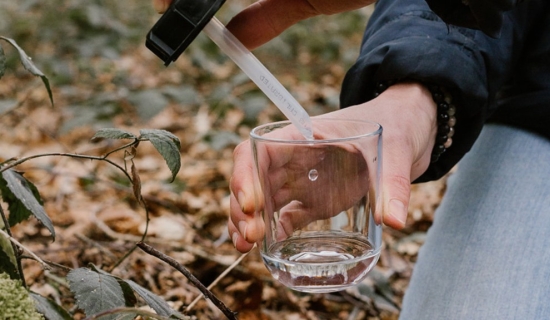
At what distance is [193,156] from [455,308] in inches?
85.7

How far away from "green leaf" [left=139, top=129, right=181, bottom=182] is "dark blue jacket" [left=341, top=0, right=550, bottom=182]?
0.62 m

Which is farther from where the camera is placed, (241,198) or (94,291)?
(241,198)

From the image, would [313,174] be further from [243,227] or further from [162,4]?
[162,4]

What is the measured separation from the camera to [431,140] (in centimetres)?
146

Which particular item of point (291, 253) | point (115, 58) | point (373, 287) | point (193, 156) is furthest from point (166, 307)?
point (115, 58)

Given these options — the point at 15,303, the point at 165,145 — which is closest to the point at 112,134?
the point at 165,145

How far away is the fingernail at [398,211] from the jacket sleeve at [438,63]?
1.67 ft

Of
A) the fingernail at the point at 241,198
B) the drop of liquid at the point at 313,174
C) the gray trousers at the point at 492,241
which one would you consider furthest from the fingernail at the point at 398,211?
the gray trousers at the point at 492,241

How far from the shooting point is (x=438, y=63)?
56.5 inches

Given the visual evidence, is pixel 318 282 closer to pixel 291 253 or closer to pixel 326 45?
pixel 291 253

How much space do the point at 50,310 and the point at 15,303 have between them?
7 centimetres

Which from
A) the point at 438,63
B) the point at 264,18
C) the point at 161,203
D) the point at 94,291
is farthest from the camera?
the point at 161,203

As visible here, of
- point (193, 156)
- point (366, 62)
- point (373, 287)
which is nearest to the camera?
point (366, 62)

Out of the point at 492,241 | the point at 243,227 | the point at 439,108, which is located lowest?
the point at 492,241
